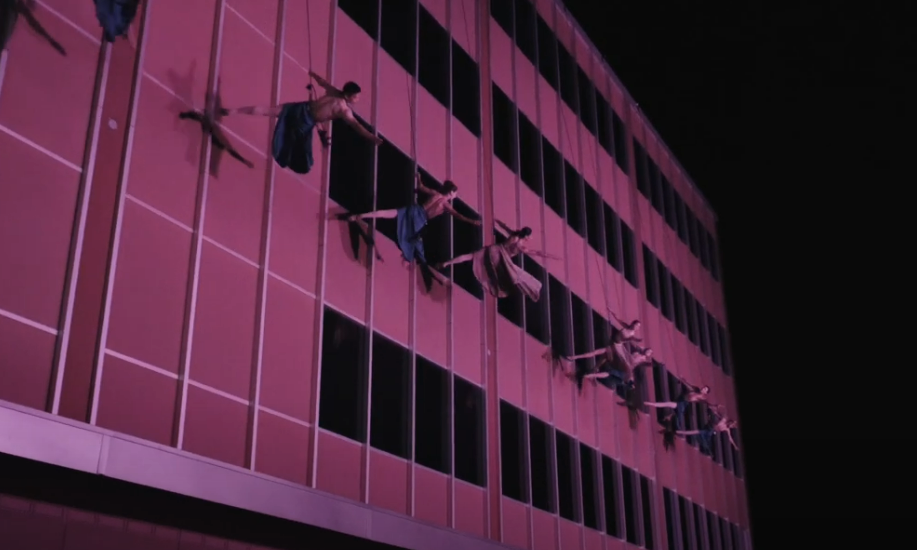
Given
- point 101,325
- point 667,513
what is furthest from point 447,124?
point 667,513

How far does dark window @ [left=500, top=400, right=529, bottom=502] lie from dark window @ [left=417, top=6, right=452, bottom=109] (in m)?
6.55

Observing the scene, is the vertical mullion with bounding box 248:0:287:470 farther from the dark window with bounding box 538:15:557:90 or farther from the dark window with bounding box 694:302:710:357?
the dark window with bounding box 694:302:710:357

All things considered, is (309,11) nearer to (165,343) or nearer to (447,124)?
(447,124)

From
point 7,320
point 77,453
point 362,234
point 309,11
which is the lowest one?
point 77,453

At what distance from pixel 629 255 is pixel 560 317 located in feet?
20.2

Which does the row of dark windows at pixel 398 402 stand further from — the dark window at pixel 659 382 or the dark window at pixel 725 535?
the dark window at pixel 725 535

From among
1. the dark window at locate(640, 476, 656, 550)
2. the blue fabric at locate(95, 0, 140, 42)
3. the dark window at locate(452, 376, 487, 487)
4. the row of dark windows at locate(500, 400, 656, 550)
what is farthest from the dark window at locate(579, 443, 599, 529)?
the blue fabric at locate(95, 0, 140, 42)

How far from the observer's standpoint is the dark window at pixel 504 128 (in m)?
22.5

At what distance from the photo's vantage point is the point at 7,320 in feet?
34.1

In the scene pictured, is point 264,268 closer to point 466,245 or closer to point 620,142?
point 466,245

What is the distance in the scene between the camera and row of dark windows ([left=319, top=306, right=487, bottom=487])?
15180 mm

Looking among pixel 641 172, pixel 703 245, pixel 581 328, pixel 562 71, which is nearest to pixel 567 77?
pixel 562 71

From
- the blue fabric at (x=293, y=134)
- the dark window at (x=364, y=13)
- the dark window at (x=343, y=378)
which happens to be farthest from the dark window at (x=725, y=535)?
the blue fabric at (x=293, y=134)

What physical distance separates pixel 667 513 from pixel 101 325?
65.9 feet
